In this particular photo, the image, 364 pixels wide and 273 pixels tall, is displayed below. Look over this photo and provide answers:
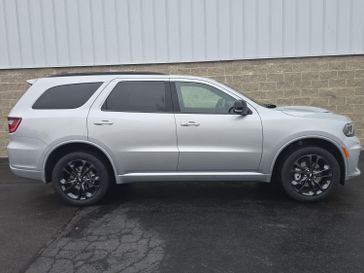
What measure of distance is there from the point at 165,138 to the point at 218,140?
72 cm

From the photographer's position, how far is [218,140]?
5.56m

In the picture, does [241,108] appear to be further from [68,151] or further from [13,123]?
[13,123]

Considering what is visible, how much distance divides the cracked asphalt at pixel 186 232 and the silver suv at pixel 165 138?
1.36ft

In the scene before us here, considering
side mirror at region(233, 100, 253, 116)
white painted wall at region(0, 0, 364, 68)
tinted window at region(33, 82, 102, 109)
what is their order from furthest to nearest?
white painted wall at region(0, 0, 364, 68), tinted window at region(33, 82, 102, 109), side mirror at region(233, 100, 253, 116)

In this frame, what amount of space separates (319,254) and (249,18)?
20.7ft

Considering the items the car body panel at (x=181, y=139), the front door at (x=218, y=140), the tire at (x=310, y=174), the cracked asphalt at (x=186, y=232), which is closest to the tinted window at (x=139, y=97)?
the car body panel at (x=181, y=139)

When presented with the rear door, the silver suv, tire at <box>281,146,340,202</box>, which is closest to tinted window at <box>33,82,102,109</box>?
the silver suv

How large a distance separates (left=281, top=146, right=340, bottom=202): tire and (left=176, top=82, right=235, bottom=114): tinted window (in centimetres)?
114

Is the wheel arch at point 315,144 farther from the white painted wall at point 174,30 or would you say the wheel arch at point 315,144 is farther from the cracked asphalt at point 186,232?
the white painted wall at point 174,30

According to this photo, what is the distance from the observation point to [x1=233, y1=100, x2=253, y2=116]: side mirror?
216 inches

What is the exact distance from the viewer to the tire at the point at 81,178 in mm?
5672

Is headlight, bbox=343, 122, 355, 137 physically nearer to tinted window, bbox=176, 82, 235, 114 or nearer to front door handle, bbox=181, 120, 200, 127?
tinted window, bbox=176, 82, 235, 114

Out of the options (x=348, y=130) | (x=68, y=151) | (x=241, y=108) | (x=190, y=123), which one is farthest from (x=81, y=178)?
(x=348, y=130)

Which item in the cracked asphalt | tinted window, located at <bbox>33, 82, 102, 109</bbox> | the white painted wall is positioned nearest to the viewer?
the cracked asphalt
